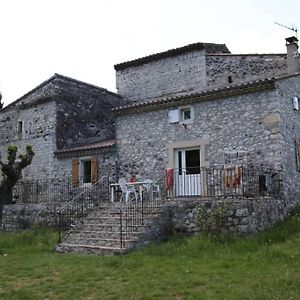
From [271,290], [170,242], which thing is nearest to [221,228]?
[170,242]

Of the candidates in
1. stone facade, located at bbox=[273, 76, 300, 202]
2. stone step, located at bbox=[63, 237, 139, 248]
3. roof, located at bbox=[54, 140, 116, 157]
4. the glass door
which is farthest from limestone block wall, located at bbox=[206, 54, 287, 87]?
stone step, located at bbox=[63, 237, 139, 248]

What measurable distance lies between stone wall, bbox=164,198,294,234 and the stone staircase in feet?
1.94

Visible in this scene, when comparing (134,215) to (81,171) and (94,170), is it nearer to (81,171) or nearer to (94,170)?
(94,170)

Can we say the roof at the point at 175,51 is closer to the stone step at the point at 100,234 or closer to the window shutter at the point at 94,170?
the window shutter at the point at 94,170

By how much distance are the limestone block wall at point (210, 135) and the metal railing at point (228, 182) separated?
1.14ft

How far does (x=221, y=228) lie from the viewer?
39.1 ft

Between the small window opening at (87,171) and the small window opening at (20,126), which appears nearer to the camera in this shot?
the small window opening at (87,171)

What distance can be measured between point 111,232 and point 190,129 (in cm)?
507

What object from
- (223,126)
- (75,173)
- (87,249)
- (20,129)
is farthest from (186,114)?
(20,129)

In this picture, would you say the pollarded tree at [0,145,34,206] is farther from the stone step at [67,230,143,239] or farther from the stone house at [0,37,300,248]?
the stone step at [67,230,143,239]

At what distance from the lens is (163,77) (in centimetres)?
2352

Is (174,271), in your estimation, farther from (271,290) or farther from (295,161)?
(295,161)

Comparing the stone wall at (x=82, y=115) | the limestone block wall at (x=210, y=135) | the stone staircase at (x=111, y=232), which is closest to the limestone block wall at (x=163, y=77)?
the stone wall at (x=82, y=115)

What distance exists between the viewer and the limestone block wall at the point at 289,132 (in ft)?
46.3
